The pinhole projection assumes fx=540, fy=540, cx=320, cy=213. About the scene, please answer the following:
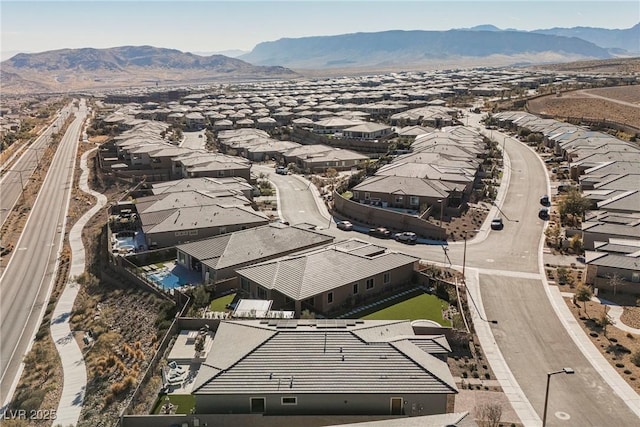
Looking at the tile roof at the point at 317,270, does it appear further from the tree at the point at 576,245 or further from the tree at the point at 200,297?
the tree at the point at 576,245

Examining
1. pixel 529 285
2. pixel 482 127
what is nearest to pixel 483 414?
pixel 529 285

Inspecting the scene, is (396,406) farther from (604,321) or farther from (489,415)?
(604,321)

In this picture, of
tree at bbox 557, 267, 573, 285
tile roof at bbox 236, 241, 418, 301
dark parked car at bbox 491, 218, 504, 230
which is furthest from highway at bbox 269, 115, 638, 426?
tile roof at bbox 236, 241, 418, 301

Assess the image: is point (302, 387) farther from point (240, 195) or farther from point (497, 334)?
point (240, 195)

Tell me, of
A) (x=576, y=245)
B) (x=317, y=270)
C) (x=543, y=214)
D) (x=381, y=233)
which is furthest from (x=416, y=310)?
(x=543, y=214)

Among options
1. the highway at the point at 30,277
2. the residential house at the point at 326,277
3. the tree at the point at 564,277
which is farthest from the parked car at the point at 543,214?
the highway at the point at 30,277

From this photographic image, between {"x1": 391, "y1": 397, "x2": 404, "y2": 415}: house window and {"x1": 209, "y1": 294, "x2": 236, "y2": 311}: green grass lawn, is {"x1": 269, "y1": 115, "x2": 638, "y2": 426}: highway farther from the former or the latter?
{"x1": 209, "y1": 294, "x2": 236, "y2": 311}: green grass lawn

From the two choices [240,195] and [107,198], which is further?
[107,198]
